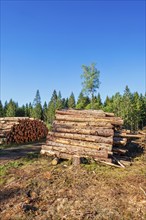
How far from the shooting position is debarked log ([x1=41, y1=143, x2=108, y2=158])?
9.14m

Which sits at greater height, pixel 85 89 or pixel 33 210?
pixel 85 89

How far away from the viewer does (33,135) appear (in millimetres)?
16406

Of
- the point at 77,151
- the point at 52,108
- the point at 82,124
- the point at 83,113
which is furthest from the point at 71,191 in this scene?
the point at 52,108

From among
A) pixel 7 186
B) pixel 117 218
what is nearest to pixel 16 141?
pixel 7 186

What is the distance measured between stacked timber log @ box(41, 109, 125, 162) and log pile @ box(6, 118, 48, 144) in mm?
5570

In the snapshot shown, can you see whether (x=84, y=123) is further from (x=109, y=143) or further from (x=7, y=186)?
(x=7, y=186)

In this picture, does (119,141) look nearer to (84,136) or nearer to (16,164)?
(84,136)

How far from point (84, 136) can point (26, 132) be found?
759 cm

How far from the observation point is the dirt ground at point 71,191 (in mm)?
4723

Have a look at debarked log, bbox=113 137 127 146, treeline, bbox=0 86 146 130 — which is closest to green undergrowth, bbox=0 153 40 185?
debarked log, bbox=113 137 127 146

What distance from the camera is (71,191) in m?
5.96

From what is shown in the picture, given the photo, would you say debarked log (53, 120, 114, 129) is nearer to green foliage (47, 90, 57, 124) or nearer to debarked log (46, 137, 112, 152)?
debarked log (46, 137, 112, 152)

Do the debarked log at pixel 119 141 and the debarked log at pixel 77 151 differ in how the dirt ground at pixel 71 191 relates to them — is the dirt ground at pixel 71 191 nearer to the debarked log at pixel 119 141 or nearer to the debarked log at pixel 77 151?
the debarked log at pixel 77 151

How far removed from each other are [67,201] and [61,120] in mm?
6607
